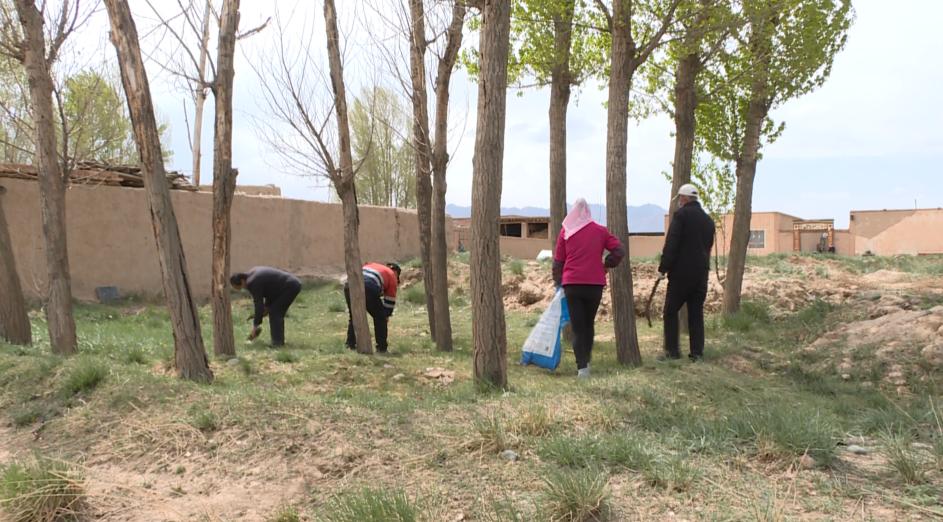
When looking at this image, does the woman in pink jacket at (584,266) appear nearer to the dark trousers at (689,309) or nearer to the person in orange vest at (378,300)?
the dark trousers at (689,309)

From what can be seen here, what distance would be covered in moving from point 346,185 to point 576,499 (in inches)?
237

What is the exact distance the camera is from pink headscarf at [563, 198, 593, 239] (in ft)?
20.9

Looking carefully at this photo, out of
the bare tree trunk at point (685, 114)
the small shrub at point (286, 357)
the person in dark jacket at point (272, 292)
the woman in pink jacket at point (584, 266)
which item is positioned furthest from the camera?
the person in dark jacket at point (272, 292)

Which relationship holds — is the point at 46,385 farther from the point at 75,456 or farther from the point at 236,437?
the point at 236,437

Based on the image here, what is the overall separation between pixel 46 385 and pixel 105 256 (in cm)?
881

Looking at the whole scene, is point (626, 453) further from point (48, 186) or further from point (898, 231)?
point (898, 231)

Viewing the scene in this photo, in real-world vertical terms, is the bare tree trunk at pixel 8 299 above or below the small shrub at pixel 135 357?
above

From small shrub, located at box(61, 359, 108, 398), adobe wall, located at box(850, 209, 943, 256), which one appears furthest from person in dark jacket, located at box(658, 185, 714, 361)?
adobe wall, located at box(850, 209, 943, 256)

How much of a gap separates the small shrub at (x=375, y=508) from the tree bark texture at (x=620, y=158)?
13.0ft

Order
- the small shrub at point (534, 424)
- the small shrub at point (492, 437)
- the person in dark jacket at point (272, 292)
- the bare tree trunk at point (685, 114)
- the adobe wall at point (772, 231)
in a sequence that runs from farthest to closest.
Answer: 1. the adobe wall at point (772, 231)
2. the person in dark jacket at point (272, 292)
3. the bare tree trunk at point (685, 114)
4. the small shrub at point (534, 424)
5. the small shrub at point (492, 437)

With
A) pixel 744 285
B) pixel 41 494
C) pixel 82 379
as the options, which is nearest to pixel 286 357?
pixel 82 379

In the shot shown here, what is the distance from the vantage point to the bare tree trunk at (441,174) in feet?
27.5

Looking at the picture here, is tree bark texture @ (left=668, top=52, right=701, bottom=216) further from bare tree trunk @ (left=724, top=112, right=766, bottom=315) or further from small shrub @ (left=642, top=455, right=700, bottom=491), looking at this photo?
small shrub @ (left=642, top=455, right=700, bottom=491)

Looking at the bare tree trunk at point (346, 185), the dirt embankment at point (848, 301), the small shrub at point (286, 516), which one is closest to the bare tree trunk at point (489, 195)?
the small shrub at point (286, 516)
